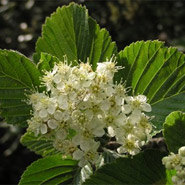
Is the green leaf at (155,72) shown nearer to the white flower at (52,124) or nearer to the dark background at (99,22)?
the white flower at (52,124)

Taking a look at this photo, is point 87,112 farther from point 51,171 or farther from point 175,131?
point 51,171

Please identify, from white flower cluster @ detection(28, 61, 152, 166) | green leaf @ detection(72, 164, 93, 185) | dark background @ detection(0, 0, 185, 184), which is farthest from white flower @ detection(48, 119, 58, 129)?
dark background @ detection(0, 0, 185, 184)

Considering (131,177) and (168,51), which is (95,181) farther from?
(168,51)

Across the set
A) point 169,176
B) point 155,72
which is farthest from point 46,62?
point 169,176

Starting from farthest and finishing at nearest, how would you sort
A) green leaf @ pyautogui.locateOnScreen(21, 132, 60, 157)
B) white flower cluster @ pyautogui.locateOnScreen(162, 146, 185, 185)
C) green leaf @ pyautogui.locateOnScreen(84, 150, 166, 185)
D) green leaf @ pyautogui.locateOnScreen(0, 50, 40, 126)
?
green leaf @ pyautogui.locateOnScreen(21, 132, 60, 157)
green leaf @ pyautogui.locateOnScreen(0, 50, 40, 126)
green leaf @ pyautogui.locateOnScreen(84, 150, 166, 185)
white flower cluster @ pyautogui.locateOnScreen(162, 146, 185, 185)

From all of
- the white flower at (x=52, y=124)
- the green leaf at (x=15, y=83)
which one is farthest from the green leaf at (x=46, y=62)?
the white flower at (x=52, y=124)

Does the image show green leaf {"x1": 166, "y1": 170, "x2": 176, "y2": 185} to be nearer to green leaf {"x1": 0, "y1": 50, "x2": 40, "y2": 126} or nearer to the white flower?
the white flower
